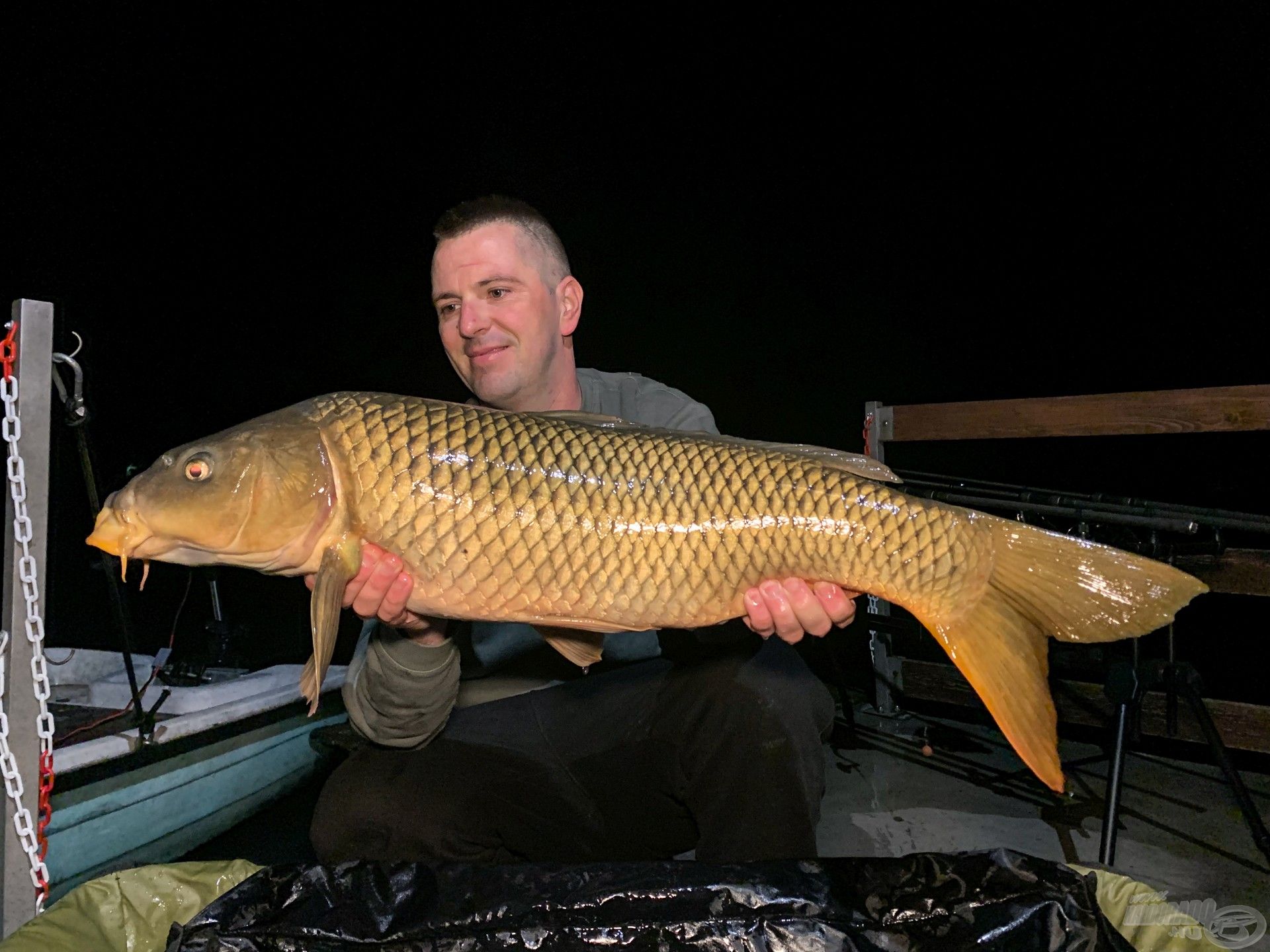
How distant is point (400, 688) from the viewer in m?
1.33

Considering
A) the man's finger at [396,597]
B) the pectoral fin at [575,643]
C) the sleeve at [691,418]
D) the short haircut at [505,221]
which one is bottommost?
the pectoral fin at [575,643]

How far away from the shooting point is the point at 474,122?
12.5 meters

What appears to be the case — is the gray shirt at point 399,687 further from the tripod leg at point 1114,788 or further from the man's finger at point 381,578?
the tripod leg at point 1114,788

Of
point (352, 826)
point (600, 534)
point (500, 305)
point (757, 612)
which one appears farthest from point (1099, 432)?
point (352, 826)

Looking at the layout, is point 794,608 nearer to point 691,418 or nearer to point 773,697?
point 773,697

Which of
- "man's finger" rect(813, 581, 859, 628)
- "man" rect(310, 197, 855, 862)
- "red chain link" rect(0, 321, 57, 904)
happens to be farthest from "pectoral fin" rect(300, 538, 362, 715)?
"man's finger" rect(813, 581, 859, 628)

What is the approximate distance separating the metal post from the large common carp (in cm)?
23

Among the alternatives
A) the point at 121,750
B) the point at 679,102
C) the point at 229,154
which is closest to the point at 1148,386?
the point at 679,102

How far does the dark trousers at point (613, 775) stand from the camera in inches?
51.8

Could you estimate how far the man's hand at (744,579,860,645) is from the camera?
114 cm

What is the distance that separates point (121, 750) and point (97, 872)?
1.03 feet

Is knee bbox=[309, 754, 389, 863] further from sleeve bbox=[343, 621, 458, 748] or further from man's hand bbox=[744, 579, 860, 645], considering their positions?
man's hand bbox=[744, 579, 860, 645]

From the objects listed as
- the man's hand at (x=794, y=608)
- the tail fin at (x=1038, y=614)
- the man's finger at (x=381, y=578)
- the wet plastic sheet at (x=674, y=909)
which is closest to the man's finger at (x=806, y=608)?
the man's hand at (x=794, y=608)

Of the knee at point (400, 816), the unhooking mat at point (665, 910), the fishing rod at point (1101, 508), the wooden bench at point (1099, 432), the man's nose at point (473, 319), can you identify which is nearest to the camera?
the unhooking mat at point (665, 910)
